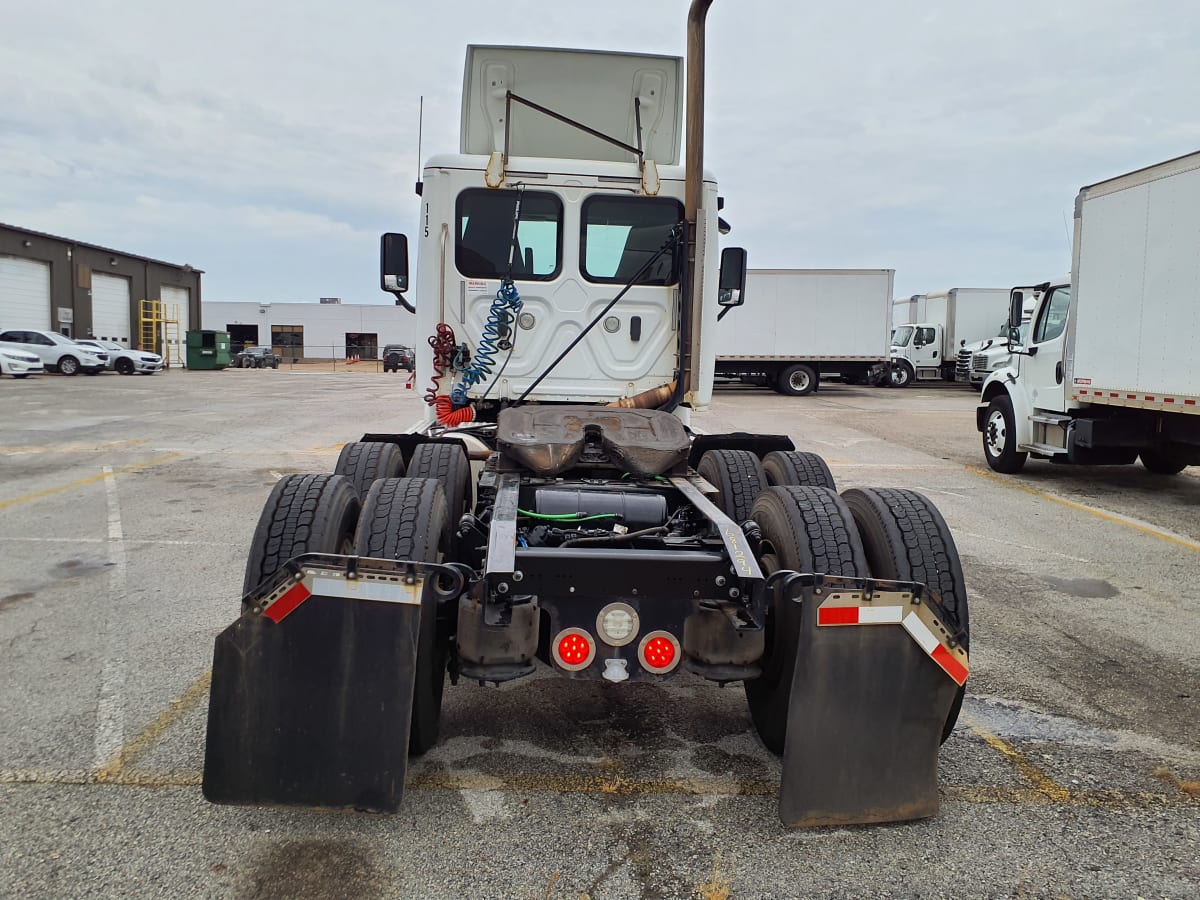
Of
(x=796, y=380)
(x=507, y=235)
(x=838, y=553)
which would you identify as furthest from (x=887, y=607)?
(x=796, y=380)

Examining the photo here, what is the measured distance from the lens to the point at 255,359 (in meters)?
51.9

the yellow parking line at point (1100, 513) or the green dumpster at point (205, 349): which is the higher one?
the green dumpster at point (205, 349)

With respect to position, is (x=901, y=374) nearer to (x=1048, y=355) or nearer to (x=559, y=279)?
(x=1048, y=355)

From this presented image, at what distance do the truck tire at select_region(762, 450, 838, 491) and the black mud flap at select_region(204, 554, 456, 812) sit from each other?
8.46 ft

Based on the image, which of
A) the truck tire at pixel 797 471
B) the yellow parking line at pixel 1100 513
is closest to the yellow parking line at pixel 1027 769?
the truck tire at pixel 797 471

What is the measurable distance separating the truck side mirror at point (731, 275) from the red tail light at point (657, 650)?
3616 mm

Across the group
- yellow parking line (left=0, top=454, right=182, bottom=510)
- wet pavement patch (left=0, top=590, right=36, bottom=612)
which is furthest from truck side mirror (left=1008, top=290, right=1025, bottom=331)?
yellow parking line (left=0, top=454, right=182, bottom=510)

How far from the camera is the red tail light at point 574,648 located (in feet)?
9.64

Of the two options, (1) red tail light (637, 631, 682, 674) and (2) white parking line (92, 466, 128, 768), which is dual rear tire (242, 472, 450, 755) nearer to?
(1) red tail light (637, 631, 682, 674)

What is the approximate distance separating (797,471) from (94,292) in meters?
43.5

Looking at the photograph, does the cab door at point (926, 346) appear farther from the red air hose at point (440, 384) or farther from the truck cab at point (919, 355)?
the red air hose at point (440, 384)

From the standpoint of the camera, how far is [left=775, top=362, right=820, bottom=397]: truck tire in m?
27.0

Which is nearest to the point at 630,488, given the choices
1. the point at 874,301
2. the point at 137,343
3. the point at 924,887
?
the point at 924,887

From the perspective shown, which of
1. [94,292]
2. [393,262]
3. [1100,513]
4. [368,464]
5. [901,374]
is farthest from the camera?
[94,292]
